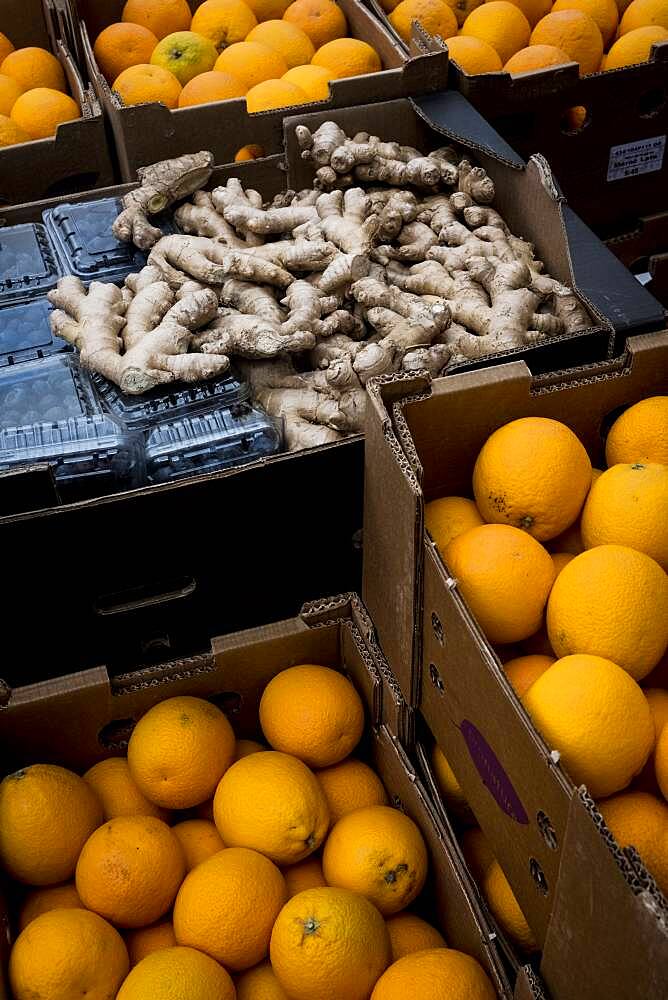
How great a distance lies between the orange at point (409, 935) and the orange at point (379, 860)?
2 cm

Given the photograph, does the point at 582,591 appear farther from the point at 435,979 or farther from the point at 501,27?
the point at 501,27

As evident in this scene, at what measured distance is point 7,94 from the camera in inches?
79.0

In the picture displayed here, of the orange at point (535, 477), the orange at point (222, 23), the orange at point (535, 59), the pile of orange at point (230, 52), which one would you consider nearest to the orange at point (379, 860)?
the orange at point (535, 477)

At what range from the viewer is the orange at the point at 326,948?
0.88m

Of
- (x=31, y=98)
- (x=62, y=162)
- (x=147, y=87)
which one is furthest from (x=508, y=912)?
(x=31, y=98)

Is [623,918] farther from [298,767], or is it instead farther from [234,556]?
[234,556]

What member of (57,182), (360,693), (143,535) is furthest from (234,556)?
(57,182)

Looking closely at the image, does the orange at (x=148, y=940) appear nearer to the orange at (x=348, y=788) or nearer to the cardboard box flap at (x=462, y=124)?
the orange at (x=348, y=788)

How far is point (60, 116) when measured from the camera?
196cm

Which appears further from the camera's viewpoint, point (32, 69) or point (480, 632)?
point (32, 69)

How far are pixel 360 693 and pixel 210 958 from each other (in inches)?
15.1

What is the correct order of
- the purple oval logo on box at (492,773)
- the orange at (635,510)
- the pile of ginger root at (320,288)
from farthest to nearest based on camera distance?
1. the pile of ginger root at (320,288)
2. the orange at (635,510)
3. the purple oval logo on box at (492,773)

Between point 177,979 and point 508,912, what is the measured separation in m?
0.37

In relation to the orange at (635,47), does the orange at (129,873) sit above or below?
below
